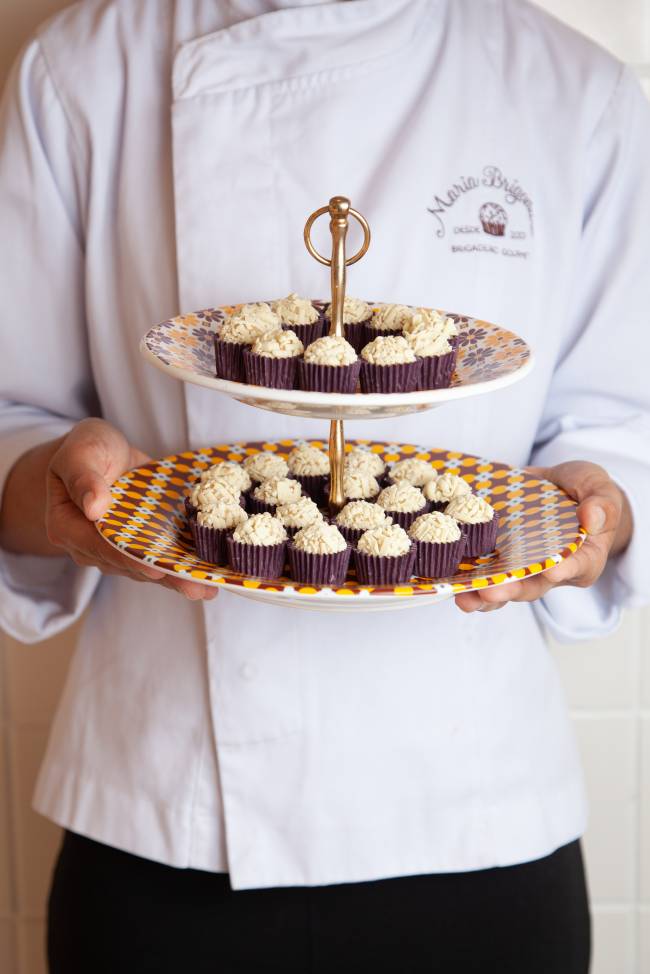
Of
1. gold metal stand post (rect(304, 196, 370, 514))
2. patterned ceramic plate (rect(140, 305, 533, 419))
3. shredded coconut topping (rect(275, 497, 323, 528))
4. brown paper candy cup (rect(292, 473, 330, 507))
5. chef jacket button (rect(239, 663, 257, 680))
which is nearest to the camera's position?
patterned ceramic plate (rect(140, 305, 533, 419))

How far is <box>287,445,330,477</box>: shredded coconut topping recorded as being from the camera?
1.16m

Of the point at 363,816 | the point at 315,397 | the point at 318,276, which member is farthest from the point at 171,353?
the point at 363,816

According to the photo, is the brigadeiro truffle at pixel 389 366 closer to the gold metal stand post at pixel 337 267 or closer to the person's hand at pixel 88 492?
the gold metal stand post at pixel 337 267

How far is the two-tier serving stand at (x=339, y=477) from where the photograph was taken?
0.89 m

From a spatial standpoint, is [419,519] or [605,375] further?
[605,375]

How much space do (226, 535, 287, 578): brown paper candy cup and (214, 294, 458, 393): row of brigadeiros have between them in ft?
0.47

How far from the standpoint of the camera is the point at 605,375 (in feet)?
4.47

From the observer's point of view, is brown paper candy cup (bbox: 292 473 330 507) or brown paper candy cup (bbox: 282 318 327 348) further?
brown paper candy cup (bbox: 292 473 330 507)

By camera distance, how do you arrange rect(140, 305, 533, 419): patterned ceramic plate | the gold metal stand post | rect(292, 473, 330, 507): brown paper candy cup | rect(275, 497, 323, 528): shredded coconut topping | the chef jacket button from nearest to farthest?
rect(140, 305, 533, 419): patterned ceramic plate → the gold metal stand post → rect(275, 497, 323, 528): shredded coconut topping → rect(292, 473, 330, 507): brown paper candy cup → the chef jacket button

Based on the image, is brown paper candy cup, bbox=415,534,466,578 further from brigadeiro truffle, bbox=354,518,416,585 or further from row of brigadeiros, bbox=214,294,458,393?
row of brigadeiros, bbox=214,294,458,393

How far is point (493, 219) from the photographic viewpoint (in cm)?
127

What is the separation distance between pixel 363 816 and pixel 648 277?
696 millimetres

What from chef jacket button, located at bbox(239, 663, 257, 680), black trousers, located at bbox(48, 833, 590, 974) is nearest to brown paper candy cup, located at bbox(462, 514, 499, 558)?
chef jacket button, located at bbox(239, 663, 257, 680)

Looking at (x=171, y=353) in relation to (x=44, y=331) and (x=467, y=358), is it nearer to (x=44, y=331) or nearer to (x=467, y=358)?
(x=467, y=358)
